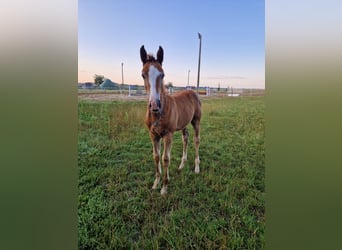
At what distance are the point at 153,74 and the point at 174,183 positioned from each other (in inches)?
30.1

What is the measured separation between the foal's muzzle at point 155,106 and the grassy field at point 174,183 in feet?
0.24

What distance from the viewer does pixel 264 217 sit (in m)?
1.40

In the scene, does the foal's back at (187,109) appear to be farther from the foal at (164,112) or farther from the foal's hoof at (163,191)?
the foal's hoof at (163,191)

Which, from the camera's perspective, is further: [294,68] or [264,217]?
[264,217]

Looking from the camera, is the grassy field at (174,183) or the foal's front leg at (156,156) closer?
the grassy field at (174,183)

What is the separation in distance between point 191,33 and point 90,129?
94 centimetres

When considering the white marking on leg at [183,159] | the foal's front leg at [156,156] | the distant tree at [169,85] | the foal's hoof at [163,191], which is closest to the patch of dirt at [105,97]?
the distant tree at [169,85]

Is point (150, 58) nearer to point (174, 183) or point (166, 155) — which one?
point (166, 155)

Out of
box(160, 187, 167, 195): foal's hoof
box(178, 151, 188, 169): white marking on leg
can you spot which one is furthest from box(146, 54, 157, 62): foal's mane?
box(160, 187, 167, 195): foal's hoof

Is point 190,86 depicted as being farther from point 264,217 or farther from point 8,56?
point 8,56

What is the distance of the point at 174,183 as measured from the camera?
1563 millimetres

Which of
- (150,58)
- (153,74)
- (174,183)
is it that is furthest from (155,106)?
(174,183)

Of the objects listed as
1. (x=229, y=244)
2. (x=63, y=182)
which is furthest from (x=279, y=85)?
(x=63, y=182)

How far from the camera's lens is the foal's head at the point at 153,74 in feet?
4.75
